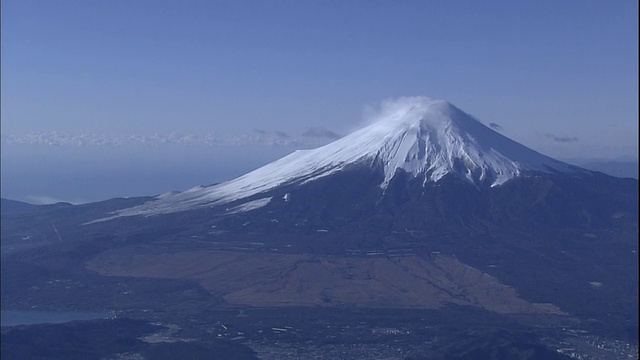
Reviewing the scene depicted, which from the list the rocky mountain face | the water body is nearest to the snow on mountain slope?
the rocky mountain face

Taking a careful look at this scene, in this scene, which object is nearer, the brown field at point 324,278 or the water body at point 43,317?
the water body at point 43,317

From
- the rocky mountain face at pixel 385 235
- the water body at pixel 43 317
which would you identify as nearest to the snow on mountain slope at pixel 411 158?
the rocky mountain face at pixel 385 235

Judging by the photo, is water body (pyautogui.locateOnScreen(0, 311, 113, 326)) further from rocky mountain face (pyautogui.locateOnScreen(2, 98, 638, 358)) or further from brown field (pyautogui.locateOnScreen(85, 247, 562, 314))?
brown field (pyautogui.locateOnScreen(85, 247, 562, 314))

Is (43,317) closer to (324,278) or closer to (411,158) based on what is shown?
(324,278)

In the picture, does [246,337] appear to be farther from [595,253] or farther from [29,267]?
[595,253]

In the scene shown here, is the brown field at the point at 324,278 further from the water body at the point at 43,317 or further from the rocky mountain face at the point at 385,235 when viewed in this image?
the water body at the point at 43,317
